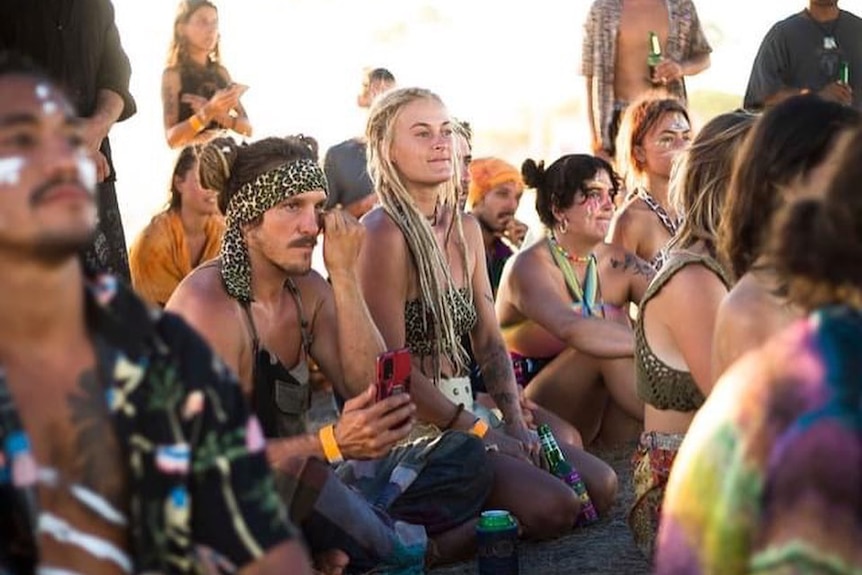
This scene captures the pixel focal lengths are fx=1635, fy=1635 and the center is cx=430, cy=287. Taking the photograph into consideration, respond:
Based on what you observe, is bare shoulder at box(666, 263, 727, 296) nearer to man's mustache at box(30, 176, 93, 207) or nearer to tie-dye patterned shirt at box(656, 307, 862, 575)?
tie-dye patterned shirt at box(656, 307, 862, 575)

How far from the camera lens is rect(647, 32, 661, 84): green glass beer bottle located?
8673mm

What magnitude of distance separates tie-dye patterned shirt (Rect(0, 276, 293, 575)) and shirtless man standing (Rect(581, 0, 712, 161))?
6540 mm

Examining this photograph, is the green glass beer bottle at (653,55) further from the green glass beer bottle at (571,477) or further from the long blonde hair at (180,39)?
the green glass beer bottle at (571,477)

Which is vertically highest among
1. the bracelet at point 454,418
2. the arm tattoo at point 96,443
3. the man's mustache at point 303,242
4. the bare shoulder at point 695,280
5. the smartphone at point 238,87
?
the smartphone at point 238,87

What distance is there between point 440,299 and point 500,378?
493 millimetres

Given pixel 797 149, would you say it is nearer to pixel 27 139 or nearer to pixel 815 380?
pixel 815 380

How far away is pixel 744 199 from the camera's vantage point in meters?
3.63

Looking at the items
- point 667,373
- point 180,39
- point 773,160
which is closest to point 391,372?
point 667,373

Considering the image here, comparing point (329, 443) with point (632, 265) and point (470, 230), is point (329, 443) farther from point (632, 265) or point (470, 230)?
point (632, 265)

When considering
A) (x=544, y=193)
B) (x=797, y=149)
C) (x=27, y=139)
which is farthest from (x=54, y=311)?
(x=544, y=193)

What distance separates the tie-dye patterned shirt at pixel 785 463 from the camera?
207 centimetres

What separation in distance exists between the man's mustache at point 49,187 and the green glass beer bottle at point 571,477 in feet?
11.9

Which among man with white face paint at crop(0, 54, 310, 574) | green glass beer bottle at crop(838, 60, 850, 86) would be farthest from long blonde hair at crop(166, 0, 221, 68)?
man with white face paint at crop(0, 54, 310, 574)

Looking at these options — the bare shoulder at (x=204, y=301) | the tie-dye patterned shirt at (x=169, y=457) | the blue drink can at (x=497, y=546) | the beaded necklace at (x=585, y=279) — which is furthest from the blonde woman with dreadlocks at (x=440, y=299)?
the tie-dye patterned shirt at (x=169, y=457)
